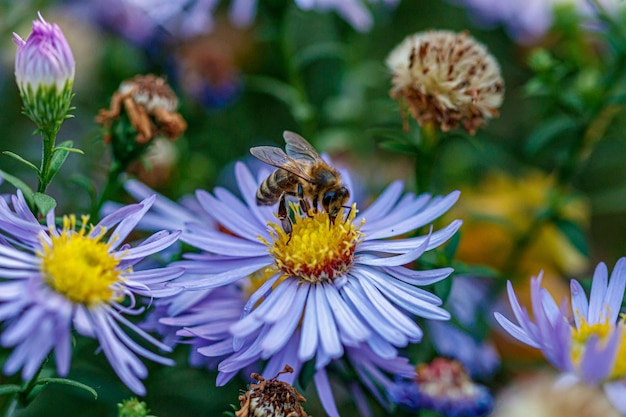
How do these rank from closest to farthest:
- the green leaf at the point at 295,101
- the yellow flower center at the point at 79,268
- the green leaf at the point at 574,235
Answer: the yellow flower center at the point at 79,268
the green leaf at the point at 574,235
the green leaf at the point at 295,101

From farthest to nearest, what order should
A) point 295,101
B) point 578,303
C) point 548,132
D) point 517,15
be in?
point 517,15, point 295,101, point 548,132, point 578,303

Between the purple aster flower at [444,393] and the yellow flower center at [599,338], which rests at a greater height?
the yellow flower center at [599,338]

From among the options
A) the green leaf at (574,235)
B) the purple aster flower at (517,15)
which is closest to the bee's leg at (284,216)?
the green leaf at (574,235)

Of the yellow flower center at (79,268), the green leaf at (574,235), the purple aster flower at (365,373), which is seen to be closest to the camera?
the yellow flower center at (79,268)

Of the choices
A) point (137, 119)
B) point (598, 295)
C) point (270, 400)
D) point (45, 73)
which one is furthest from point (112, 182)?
point (598, 295)

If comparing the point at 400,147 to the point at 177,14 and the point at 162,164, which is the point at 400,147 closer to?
the point at 162,164

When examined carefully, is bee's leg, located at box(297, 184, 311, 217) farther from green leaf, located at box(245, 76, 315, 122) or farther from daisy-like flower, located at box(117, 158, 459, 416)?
green leaf, located at box(245, 76, 315, 122)

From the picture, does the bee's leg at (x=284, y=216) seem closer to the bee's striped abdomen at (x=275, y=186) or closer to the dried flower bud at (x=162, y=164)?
the bee's striped abdomen at (x=275, y=186)
